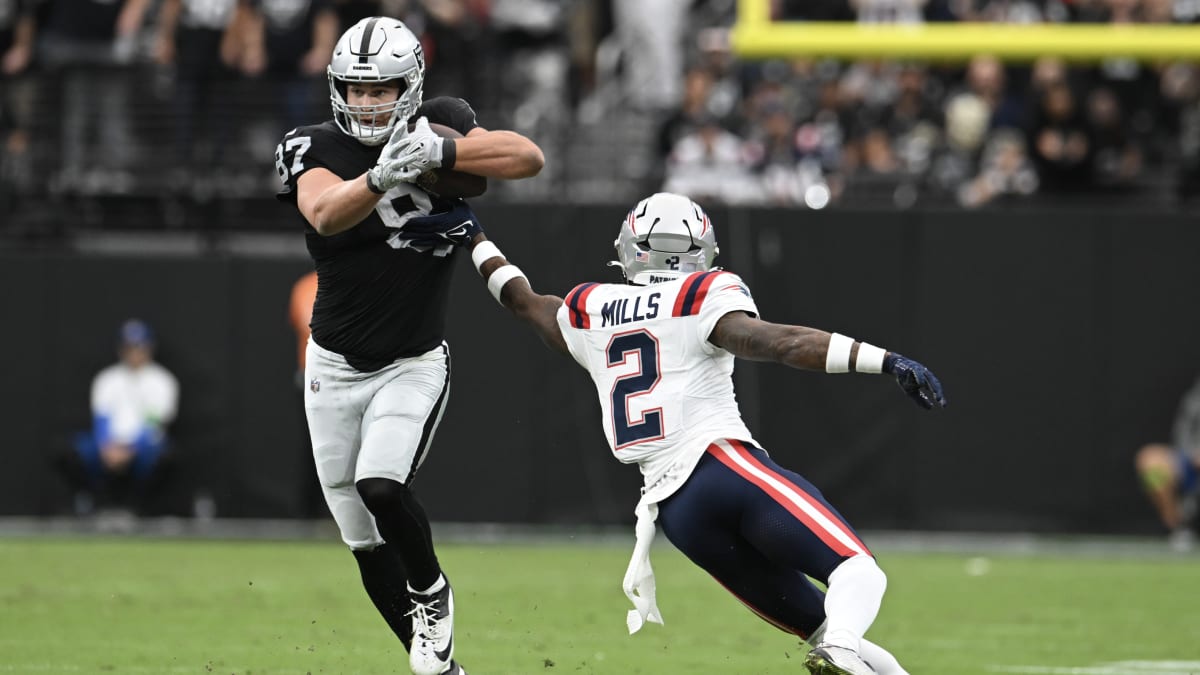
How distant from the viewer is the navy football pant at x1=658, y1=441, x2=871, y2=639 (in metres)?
5.35

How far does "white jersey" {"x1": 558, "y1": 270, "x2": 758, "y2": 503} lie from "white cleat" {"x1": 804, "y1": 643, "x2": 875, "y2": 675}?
773 mm

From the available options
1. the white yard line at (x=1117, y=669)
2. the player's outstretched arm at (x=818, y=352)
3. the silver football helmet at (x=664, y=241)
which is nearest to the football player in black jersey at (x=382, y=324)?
the silver football helmet at (x=664, y=241)

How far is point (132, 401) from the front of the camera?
553 inches

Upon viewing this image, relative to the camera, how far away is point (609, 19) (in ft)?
52.7

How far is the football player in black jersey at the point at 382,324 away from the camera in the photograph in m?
6.18

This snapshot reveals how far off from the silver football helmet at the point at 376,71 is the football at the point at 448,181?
110mm

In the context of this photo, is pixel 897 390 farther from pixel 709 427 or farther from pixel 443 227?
pixel 709 427

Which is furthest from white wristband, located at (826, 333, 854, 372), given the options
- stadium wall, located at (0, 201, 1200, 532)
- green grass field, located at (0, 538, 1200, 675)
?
stadium wall, located at (0, 201, 1200, 532)

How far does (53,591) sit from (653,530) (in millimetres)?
5335

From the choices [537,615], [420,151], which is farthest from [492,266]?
[537,615]

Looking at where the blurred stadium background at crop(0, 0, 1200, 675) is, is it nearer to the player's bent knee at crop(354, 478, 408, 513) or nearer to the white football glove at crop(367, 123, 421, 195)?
the player's bent knee at crop(354, 478, 408, 513)

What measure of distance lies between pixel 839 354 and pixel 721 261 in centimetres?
863

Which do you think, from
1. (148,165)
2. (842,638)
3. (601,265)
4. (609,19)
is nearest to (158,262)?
(148,165)

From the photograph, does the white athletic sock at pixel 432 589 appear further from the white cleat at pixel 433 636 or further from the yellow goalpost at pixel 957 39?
the yellow goalpost at pixel 957 39
